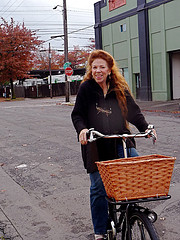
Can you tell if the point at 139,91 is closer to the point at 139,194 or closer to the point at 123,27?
the point at 123,27

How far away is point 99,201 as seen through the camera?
3373 mm

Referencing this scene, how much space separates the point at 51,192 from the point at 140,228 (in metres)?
3.13

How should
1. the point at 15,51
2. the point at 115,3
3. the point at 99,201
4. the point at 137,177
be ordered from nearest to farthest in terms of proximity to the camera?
the point at 137,177
the point at 99,201
the point at 115,3
the point at 15,51

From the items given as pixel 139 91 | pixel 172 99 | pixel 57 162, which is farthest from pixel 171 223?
pixel 139 91

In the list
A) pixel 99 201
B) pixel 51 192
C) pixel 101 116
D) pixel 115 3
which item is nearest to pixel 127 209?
pixel 99 201

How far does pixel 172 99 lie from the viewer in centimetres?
2536

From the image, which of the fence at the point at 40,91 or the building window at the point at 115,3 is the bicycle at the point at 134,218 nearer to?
the building window at the point at 115,3

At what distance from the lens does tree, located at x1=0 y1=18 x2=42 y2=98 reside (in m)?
47.1

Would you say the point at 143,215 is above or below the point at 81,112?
below

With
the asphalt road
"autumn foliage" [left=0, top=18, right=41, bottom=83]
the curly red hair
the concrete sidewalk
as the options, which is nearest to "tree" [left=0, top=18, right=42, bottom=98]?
"autumn foliage" [left=0, top=18, right=41, bottom=83]

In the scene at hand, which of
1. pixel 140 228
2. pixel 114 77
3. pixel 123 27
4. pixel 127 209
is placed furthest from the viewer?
pixel 123 27

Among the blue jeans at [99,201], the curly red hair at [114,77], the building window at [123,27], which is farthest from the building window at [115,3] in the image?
the blue jeans at [99,201]

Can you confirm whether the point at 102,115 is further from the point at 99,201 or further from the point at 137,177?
the point at 137,177

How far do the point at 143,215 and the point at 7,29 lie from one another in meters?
49.5
